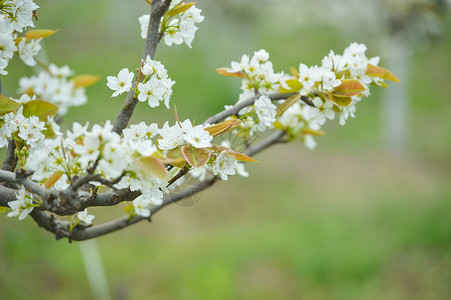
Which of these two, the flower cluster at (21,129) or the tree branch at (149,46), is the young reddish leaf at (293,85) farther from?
the flower cluster at (21,129)

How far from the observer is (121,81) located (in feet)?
2.69

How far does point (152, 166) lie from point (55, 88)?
0.85m

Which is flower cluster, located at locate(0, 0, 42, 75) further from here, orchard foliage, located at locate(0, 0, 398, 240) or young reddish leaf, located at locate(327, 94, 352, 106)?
young reddish leaf, located at locate(327, 94, 352, 106)

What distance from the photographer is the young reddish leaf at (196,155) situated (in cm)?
72

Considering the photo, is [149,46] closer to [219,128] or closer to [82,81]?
[219,128]

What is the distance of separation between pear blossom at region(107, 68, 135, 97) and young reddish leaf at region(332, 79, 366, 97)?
Answer: 0.41 metres

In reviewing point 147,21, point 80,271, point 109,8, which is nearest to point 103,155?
A: point 147,21

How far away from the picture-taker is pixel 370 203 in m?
3.86

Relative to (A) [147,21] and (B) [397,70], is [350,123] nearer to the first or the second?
(B) [397,70]

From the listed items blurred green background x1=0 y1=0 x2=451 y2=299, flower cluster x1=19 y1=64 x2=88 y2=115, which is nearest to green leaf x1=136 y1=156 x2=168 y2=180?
flower cluster x1=19 y1=64 x2=88 y2=115

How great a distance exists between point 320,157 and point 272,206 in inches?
59.6

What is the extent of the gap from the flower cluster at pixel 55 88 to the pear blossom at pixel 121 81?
0.55 metres

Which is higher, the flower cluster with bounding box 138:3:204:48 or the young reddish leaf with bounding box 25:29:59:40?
the young reddish leaf with bounding box 25:29:59:40

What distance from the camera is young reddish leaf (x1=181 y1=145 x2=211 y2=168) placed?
2.38 ft
